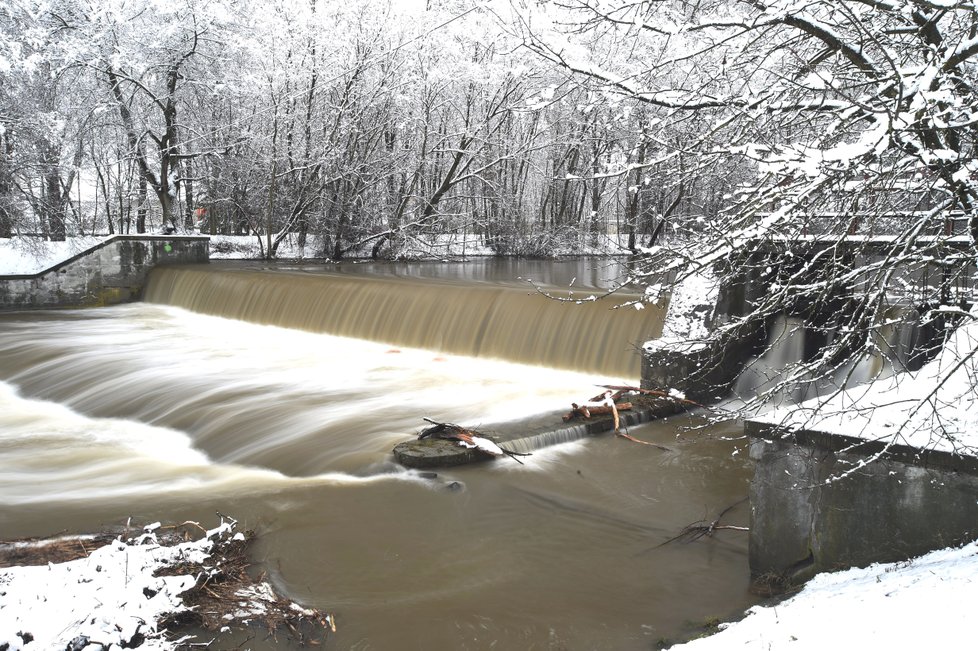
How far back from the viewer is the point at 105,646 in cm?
370

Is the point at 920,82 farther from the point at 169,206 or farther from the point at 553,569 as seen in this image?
the point at 169,206

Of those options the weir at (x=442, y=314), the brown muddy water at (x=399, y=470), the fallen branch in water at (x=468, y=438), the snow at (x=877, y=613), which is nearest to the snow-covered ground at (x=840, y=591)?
the snow at (x=877, y=613)

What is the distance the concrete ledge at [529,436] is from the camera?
6.78 metres

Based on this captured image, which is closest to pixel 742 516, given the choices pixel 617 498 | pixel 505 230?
pixel 617 498

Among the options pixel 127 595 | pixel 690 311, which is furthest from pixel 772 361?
pixel 127 595

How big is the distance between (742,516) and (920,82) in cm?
356

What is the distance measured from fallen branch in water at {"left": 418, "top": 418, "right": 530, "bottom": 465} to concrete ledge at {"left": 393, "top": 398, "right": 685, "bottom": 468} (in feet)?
0.16

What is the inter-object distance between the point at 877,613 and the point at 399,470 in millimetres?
4121

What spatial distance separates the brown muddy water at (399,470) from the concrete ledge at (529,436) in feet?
0.39

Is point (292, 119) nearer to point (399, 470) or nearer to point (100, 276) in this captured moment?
point (100, 276)

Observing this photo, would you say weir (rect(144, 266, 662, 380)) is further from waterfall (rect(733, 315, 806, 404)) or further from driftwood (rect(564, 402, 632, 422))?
waterfall (rect(733, 315, 806, 404))

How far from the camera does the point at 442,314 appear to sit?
12.7m

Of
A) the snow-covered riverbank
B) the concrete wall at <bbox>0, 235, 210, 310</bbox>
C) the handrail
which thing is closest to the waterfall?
the snow-covered riverbank

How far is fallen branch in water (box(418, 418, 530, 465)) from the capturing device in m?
6.96
